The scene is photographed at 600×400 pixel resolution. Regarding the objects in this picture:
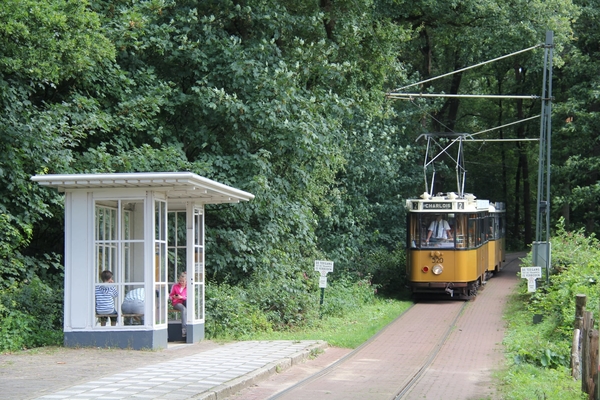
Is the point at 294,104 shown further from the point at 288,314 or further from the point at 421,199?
the point at 421,199

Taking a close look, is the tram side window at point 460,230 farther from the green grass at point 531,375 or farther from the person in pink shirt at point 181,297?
the person in pink shirt at point 181,297

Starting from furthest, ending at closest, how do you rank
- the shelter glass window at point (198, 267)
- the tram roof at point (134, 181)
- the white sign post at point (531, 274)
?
1. the white sign post at point (531, 274)
2. the shelter glass window at point (198, 267)
3. the tram roof at point (134, 181)

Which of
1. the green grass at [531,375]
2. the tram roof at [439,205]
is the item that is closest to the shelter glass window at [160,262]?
the green grass at [531,375]

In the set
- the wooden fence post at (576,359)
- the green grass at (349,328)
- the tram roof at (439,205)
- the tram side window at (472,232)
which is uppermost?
the tram roof at (439,205)

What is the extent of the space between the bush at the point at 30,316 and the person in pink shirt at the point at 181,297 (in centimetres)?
219

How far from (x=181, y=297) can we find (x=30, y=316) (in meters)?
2.84

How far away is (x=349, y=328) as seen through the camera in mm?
20469

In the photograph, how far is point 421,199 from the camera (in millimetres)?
27484

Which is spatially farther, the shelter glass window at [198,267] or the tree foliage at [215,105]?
the tree foliage at [215,105]

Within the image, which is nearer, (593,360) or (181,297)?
(593,360)

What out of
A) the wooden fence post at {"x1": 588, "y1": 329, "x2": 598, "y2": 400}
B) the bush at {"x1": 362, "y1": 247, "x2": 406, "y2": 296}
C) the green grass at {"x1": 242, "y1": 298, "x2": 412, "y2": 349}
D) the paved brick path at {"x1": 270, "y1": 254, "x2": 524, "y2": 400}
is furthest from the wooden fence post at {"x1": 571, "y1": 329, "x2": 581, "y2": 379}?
the bush at {"x1": 362, "y1": 247, "x2": 406, "y2": 296}

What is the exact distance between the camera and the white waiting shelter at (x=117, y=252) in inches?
580

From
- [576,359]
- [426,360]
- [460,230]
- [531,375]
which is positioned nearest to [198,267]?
[426,360]

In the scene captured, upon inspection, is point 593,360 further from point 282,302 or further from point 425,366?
point 282,302
